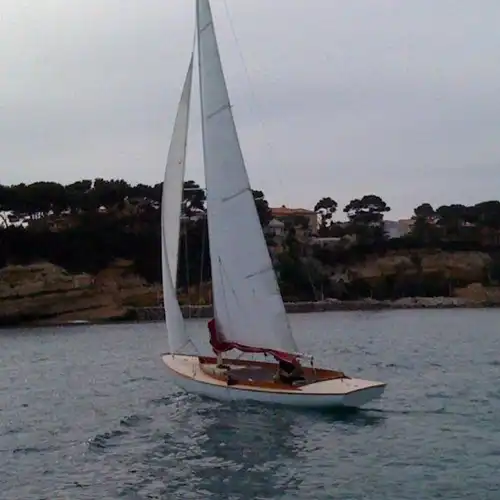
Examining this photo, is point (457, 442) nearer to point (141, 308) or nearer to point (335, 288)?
point (141, 308)

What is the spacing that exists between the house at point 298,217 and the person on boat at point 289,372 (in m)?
98.2

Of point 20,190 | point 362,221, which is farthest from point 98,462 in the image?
point 362,221

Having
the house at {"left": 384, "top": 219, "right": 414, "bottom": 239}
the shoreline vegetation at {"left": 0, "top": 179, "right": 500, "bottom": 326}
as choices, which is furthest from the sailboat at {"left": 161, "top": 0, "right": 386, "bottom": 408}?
the house at {"left": 384, "top": 219, "right": 414, "bottom": 239}

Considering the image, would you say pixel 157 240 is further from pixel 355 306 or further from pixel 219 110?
pixel 219 110

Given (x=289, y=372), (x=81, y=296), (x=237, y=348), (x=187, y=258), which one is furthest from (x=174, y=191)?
(x=81, y=296)

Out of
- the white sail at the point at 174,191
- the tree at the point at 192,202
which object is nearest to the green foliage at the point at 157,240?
the tree at the point at 192,202

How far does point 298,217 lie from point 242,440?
112 m

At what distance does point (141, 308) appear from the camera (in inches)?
3295

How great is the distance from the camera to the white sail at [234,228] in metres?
25.7

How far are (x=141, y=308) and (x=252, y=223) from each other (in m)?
58.9

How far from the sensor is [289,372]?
25.1 meters

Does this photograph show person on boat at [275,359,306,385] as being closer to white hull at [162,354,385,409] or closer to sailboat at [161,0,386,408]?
sailboat at [161,0,386,408]

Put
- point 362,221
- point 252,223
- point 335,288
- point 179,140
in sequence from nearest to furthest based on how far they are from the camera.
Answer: point 252,223, point 179,140, point 335,288, point 362,221

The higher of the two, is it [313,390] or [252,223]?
[252,223]
